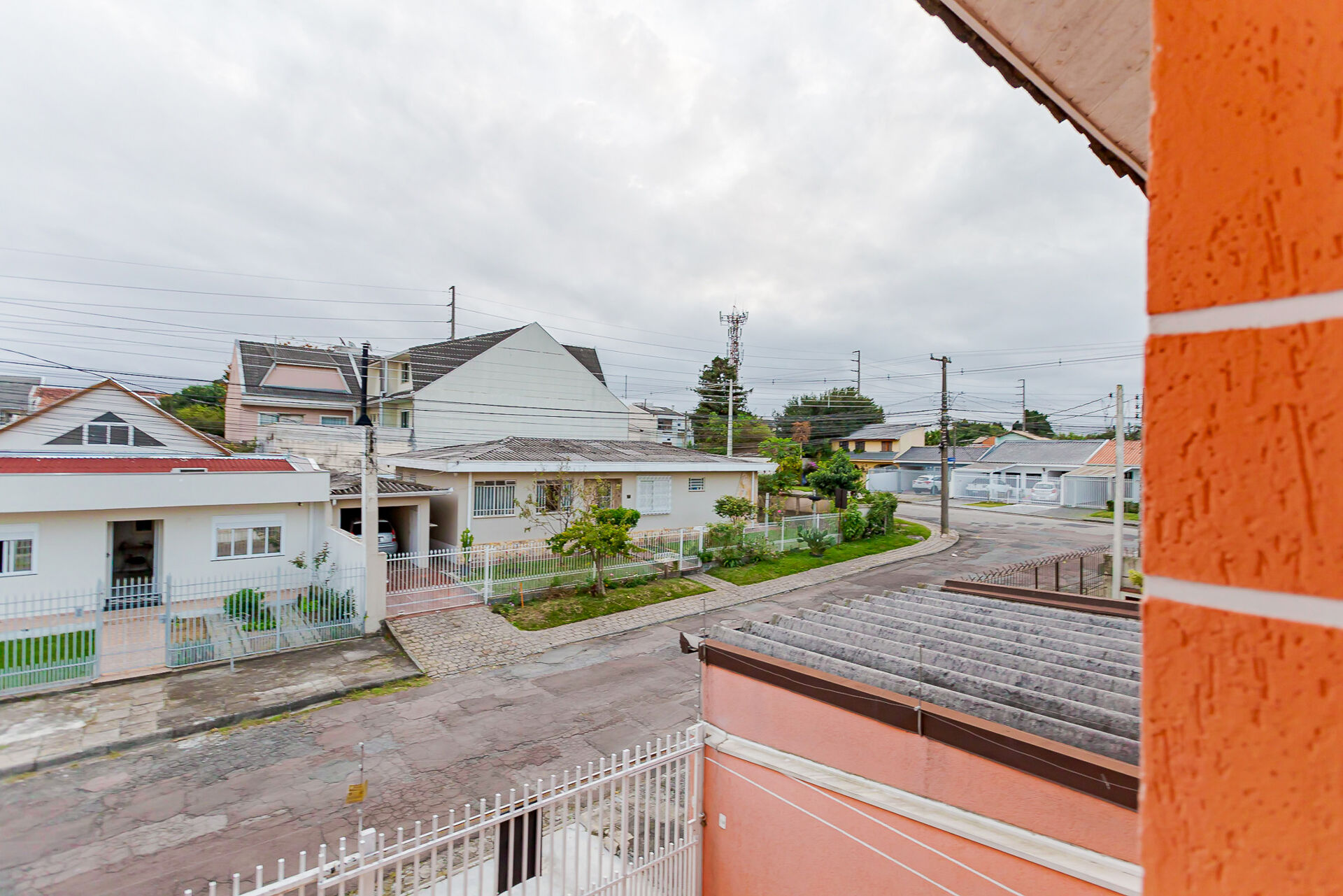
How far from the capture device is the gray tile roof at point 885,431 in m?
53.5

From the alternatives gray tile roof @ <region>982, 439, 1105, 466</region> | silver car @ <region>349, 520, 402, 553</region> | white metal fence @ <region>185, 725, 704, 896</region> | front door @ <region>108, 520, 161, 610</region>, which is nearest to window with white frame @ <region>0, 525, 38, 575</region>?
front door @ <region>108, 520, 161, 610</region>

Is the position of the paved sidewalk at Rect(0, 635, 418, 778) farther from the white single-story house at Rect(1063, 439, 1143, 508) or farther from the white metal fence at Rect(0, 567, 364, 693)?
the white single-story house at Rect(1063, 439, 1143, 508)

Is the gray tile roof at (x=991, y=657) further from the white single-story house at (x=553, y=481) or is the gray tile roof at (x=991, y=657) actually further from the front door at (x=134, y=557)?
the front door at (x=134, y=557)

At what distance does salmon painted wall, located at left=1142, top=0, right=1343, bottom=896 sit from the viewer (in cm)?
62

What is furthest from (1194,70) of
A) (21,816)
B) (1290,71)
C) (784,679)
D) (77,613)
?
(77,613)

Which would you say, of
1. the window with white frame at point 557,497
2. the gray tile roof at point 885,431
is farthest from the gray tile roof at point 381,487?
the gray tile roof at point 885,431

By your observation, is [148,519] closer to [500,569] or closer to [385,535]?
[385,535]

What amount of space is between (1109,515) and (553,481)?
3092 centimetres

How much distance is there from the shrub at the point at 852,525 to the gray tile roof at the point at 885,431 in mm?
31972

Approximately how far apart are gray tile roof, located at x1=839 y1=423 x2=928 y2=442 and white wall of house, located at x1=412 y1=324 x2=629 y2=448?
31.8 m

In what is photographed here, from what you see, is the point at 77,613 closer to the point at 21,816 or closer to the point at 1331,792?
the point at 21,816

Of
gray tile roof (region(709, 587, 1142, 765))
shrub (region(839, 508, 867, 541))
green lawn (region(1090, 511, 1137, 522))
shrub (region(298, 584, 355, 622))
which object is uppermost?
gray tile roof (region(709, 587, 1142, 765))

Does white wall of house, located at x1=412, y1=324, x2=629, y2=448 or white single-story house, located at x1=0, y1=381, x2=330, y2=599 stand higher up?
white wall of house, located at x1=412, y1=324, x2=629, y2=448

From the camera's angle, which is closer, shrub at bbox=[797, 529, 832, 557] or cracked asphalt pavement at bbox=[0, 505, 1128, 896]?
cracked asphalt pavement at bbox=[0, 505, 1128, 896]
